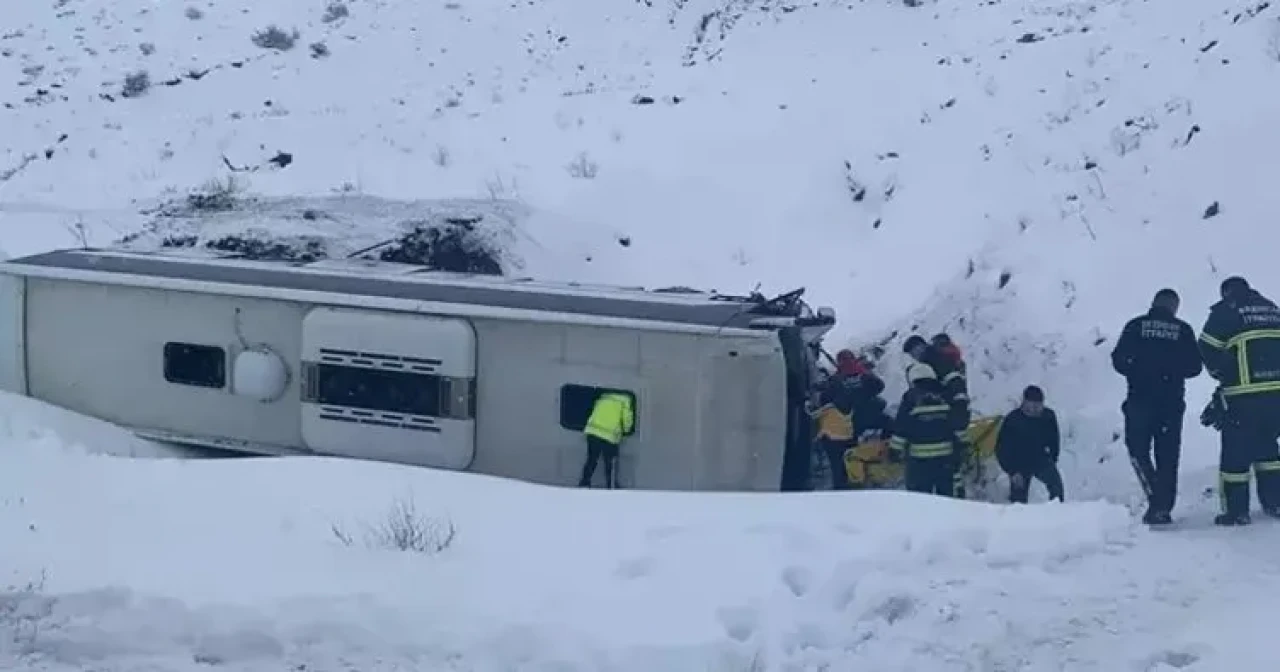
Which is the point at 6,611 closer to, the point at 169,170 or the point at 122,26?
the point at 169,170

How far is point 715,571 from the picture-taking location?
287 inches

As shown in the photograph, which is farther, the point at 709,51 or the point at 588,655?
the point at 709,51

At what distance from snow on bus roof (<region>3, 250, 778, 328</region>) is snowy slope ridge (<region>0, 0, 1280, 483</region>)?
351 cm

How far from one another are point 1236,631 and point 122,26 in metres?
25.7

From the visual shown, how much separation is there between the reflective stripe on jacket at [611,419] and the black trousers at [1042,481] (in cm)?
300

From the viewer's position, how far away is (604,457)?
36.4 feet

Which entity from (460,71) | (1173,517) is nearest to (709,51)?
(460,71)

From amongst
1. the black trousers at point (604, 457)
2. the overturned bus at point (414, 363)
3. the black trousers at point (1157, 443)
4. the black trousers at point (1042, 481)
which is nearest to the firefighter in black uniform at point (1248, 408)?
the black trousers at point (1157, 443)

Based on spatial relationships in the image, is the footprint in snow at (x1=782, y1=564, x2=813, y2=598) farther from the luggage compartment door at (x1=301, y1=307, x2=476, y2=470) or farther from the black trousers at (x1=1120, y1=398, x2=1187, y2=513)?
the luggage compartment door at (x1=301, y1=307, x2=476, y2=470)

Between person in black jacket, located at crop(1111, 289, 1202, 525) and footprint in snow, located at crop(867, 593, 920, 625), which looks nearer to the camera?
footprint in snow, located at crop(867, 593, 920, 625)

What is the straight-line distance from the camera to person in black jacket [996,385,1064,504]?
11.4m

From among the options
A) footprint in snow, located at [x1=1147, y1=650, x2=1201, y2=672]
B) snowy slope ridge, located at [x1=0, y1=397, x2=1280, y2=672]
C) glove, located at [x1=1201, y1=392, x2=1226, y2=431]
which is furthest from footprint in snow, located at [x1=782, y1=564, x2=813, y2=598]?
glove, located at [x1=1201, y1=392, x2=1226, y2=431]

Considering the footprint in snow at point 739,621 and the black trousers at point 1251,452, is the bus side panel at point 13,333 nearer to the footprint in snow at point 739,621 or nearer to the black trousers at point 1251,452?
the footprint in snow at point 739,621

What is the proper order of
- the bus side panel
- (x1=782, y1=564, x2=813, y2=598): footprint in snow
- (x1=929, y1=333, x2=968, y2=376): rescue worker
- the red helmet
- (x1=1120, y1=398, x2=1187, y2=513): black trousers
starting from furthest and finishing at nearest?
the bus side panel < the red helmet < (x1=929, y1=333, x2=968, y2=376): rescue worker < (x1=1120, y1=398, x2=1187, y2=513): black trousers < (x1=782, y1=564, x2=813, y2=598): footprint in snow
